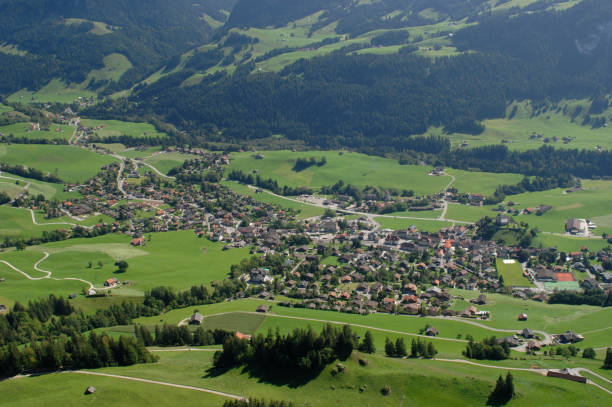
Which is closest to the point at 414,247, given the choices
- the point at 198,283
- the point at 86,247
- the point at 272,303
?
the point at 272,303

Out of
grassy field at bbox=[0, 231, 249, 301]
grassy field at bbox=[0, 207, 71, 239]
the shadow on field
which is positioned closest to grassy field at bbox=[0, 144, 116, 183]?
grassy field at bbox=[0, 207, 71, 239]

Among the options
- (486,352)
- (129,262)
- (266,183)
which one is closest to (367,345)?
(486,352)

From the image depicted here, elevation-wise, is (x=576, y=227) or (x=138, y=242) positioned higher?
(x=576, y=227)

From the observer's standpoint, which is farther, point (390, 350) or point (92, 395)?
point (390, 350)

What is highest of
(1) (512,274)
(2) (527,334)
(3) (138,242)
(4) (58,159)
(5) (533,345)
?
(4) (58,159)

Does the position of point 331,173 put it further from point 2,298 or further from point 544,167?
point 2,298

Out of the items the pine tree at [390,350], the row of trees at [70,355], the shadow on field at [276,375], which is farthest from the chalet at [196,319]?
the pine tree at [390,350]

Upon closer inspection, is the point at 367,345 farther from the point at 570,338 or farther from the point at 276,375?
the point at 570,338

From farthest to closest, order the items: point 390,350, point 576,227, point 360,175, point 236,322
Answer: point 360,175 < point 576,227 < point 236,322 < point 390,350
